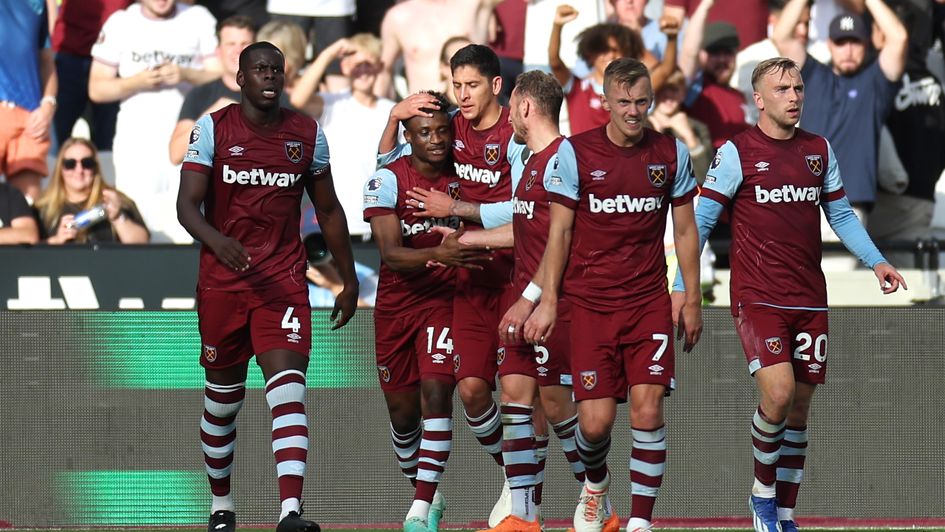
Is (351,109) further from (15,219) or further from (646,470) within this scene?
(646,470)

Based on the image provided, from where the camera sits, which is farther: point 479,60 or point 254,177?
point 479,60

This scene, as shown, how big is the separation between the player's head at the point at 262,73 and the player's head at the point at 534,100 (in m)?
1.19

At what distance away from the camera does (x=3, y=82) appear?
1209 cm

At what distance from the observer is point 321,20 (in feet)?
40.6

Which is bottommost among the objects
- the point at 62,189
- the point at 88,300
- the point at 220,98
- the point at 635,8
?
the point at 88,300

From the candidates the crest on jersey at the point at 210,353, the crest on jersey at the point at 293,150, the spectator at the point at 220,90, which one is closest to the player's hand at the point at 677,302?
the crest on jersey at the point at 293,150

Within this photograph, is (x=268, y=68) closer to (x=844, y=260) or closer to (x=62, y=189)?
(x=62, y=189)

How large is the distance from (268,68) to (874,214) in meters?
7.19

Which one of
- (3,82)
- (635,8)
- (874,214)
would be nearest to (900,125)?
(874,214)

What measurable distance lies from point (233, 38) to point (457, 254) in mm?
5450

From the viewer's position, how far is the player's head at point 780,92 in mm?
7293

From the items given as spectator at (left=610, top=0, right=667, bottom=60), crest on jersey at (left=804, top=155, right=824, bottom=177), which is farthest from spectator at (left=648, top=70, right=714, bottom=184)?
crest on jersey at (left=804, top=155, right=824, bottom=177)

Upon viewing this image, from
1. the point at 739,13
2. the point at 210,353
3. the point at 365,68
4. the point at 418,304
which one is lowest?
the point at 210,353

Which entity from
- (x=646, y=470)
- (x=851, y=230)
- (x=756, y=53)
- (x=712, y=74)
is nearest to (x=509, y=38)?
(x=712, y=74)
